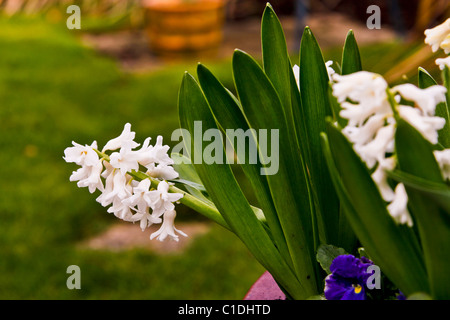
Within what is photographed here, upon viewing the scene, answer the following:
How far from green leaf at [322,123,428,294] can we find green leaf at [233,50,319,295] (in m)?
0.13

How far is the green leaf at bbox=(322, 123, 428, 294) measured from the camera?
1.62ft

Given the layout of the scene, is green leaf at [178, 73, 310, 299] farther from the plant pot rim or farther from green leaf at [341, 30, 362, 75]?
the plant pot rim

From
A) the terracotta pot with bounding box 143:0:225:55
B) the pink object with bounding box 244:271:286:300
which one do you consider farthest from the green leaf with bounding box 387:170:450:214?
the terracotta pot with bounding box 143:0:225:55

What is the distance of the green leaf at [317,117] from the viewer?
73 cm

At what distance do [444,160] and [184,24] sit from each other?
414 cm

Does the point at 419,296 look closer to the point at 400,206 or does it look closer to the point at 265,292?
the point at 400,206

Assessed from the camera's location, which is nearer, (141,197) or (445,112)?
(141,197)

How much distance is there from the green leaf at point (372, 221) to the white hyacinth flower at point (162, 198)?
0.63 ft

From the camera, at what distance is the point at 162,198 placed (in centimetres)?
Result: 65

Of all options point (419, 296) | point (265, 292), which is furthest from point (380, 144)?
point (265, 292)

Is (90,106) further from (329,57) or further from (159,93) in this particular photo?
(329,57)

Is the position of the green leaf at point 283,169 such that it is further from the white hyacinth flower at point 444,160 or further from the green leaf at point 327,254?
the white hyacinth flower at point 444,160

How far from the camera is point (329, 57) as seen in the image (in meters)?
4.03

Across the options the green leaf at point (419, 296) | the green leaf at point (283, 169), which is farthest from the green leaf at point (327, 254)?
the green leaf at point (419, 296)
